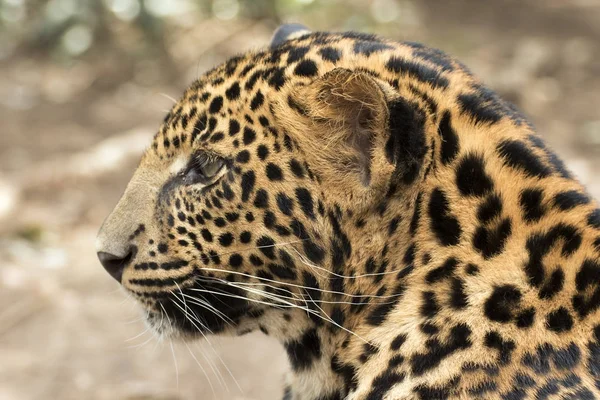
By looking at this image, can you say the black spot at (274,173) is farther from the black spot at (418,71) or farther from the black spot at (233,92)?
the black spot at (418,71)

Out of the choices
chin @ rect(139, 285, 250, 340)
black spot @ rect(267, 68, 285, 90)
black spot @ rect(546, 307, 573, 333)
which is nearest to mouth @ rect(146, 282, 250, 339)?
chin @ rect(139, 285, 250, 340)

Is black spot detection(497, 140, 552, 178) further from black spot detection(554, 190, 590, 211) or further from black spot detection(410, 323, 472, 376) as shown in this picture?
black spot detection(410, 323, 472, 376)

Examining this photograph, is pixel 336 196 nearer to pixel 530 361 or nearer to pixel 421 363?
pixel 421 363

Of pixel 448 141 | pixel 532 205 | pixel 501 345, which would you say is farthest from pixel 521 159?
pixel 501 345

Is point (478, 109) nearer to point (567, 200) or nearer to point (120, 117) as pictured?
point (567, 200)

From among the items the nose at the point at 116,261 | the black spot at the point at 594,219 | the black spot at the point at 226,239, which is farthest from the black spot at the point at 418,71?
the nose at the point at 116,261

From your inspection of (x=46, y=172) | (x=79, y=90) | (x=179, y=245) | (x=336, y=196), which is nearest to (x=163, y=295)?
(x=179, y=245)
